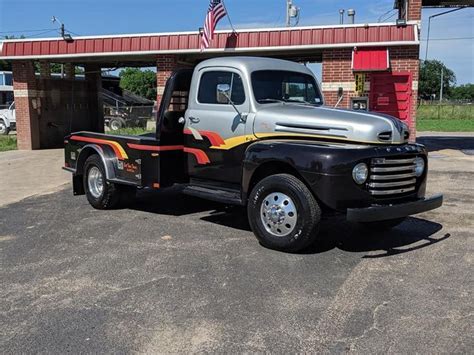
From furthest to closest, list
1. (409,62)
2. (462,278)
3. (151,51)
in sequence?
(151,51), (409,62), (462,278)

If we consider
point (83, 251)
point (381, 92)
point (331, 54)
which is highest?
point (331, 54)

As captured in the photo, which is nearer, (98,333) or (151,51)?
(98,333)

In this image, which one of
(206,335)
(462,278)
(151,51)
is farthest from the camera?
(151,51)

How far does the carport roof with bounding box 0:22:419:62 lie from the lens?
13.5 metres

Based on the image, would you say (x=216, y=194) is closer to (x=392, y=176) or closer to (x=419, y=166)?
(x=392, y=176)

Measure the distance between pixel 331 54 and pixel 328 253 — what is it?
9294 millimetres

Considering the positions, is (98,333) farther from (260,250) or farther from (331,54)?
(331,54)

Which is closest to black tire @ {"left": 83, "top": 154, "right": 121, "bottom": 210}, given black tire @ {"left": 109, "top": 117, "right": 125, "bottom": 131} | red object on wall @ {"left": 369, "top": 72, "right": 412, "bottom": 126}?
red object on wall @ {"left": 369, "top": 72, "right": 412, "bottom": 126}

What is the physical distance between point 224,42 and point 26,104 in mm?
7752

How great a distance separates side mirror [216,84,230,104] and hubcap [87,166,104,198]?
256cm

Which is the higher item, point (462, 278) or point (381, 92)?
point (381, 92)

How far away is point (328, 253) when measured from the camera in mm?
5898

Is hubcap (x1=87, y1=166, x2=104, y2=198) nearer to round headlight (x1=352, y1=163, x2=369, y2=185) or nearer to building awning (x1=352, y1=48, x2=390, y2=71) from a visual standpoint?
round headlight (x1=352, y1=163, x2=369, y2=185)

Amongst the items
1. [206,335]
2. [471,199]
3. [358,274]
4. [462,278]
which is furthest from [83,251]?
[471,199]
